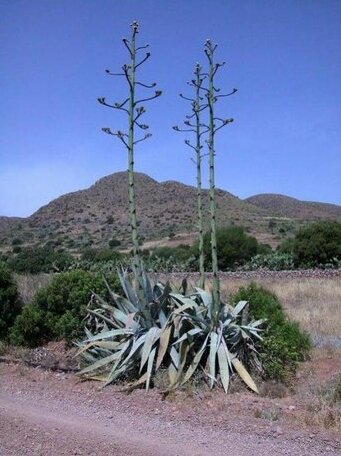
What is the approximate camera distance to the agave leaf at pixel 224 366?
711 centimetres

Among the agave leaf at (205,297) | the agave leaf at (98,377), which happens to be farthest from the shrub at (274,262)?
the agave leaf at (98,377)

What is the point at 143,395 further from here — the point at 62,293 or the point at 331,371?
the point at 62,293

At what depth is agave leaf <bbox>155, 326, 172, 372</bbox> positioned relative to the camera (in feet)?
24.7

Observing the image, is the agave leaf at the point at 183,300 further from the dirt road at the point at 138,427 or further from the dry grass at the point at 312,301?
the dry grass at the point at 312,301

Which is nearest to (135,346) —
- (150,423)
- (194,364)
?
(194,364)

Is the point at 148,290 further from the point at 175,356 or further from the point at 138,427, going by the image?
the point at 138,427

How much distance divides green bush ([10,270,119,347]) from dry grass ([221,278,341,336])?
→ 4.59 metres

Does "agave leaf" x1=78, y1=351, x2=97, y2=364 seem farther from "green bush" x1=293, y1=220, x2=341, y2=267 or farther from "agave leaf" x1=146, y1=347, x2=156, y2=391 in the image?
"green bush" x1=293, y1=220, x2=341, y2=267

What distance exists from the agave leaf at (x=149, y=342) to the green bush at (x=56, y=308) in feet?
8.16

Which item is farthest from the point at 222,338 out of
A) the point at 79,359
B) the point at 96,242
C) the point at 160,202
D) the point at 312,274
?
the point at 160,202

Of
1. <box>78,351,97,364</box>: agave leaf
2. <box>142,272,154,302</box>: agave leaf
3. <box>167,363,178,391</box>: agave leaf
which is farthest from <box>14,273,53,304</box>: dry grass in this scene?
<box>167,363,178,391</box>: agave leaf

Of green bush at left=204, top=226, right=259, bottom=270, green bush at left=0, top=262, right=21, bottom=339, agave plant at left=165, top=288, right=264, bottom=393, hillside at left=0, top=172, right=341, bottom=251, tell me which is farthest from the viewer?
hillside at left=0, top=172, right=341, bottom=251

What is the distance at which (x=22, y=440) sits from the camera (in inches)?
222

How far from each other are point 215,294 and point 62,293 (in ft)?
12.3
